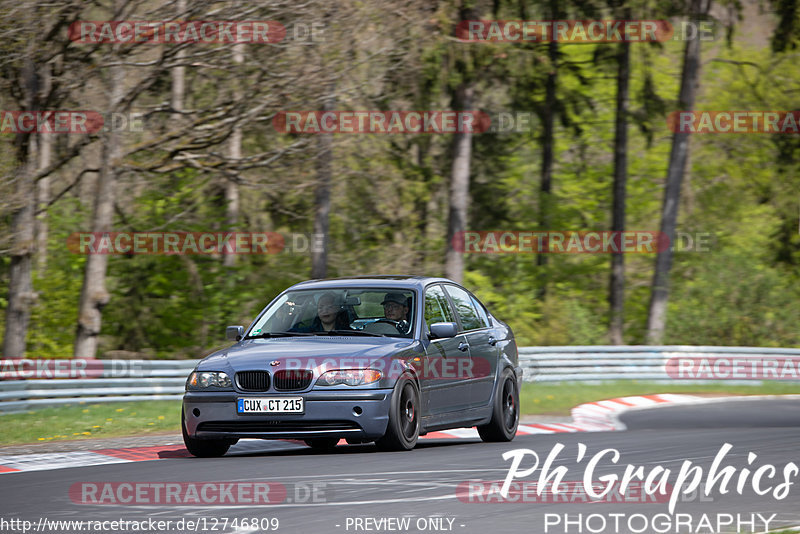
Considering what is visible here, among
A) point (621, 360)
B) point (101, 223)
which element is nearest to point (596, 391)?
point (621, 360)

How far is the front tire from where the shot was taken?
10.3 meters

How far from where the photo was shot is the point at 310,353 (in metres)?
10.3

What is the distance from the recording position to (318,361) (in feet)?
33.5

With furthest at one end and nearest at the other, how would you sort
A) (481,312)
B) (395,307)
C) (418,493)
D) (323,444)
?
(481,312) < (323,444) < (395,307) < (418,493)

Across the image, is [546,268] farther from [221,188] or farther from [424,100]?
[221,188]

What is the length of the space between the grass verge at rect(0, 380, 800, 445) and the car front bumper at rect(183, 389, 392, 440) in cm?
358

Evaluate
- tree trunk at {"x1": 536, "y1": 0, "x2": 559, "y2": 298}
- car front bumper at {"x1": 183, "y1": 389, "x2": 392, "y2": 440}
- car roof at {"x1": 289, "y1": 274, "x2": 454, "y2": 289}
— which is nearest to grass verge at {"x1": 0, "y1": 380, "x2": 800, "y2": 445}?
car roof at {"x1": 289, "y1": 274, "x2": 454, "y2": 289}

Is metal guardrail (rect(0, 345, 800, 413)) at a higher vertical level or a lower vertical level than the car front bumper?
lower

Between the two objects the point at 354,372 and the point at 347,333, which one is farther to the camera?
the point at 347,333

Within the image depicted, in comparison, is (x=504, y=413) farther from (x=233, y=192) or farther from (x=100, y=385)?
(x=233, y=192)

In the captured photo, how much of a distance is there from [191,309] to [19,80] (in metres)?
Answer: 9.38

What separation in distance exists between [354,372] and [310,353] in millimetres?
429

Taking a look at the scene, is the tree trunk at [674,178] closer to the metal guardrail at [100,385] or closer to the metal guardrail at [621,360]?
the metal guardrail at [621,360]

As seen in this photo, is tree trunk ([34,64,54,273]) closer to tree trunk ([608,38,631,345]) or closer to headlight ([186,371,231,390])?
headlight ([186,371,231,390])
